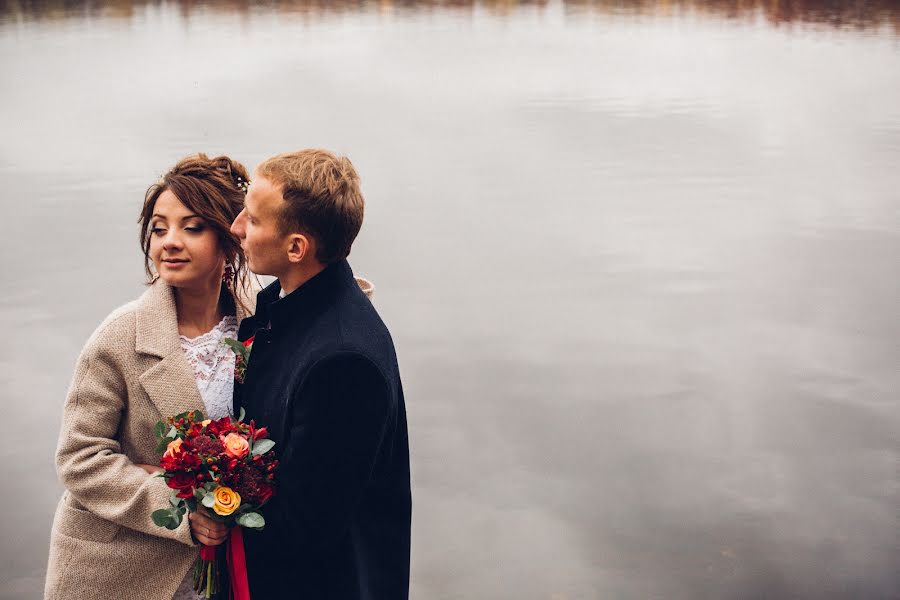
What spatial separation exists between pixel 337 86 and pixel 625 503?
1560 cm

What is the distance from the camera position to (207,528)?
7.61 feet

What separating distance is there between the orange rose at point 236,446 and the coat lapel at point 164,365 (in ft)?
0.93

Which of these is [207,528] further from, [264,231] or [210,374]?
[264,231]

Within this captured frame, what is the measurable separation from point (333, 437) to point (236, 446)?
24cm

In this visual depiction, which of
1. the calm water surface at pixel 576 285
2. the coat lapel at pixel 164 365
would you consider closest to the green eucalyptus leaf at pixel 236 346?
the coat lapel at pixel 164 365

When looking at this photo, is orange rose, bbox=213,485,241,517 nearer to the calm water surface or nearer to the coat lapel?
the coat lapel

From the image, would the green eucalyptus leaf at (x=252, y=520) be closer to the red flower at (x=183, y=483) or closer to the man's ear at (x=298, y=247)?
the red flower at (x=183, y=483)

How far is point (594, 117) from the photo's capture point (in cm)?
1698

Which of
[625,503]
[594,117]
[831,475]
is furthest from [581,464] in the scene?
[594,117]

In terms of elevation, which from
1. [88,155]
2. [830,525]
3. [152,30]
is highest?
[152,30]

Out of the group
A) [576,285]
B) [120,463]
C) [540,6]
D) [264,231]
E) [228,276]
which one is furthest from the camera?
[540,6]

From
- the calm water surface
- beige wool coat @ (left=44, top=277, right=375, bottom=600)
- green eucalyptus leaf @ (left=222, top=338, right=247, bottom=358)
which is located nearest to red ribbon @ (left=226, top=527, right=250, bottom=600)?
beige wool coat @ (left=44, top=277, right=375, bottom=600)

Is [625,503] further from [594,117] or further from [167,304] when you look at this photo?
[594,117]

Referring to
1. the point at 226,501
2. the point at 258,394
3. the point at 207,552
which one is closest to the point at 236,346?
the point at 258,394
